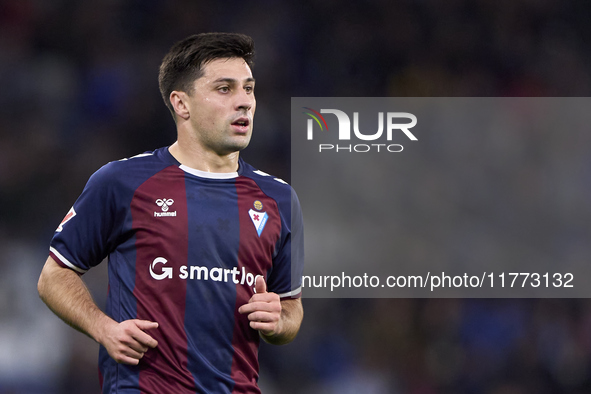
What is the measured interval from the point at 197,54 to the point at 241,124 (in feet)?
1.18

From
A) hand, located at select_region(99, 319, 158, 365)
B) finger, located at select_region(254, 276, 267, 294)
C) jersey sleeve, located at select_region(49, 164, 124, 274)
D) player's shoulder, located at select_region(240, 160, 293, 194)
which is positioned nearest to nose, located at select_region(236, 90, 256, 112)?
player's shoulder, located at select_region(240, 160, 293, 194)

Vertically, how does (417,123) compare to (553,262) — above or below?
above

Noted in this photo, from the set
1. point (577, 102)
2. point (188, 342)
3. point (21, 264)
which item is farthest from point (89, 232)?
point (577, 102)

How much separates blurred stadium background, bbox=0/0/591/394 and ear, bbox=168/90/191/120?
2.75m

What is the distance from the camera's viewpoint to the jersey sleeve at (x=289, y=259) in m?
3.16

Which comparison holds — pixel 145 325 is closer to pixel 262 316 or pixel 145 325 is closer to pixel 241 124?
pixel 262 316

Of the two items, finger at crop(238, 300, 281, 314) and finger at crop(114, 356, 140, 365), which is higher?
finger at crop(238, 300, 281, 314)

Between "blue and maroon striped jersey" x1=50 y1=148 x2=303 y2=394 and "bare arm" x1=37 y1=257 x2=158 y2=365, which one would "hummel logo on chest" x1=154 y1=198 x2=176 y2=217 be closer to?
"blue and maroon striped jersey" x1=50 y1=148 x2=303 y2=394

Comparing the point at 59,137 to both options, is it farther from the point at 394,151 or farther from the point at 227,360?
the point at 227,360

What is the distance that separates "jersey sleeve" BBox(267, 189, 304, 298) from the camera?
316 centimetres

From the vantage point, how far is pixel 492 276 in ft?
18.1

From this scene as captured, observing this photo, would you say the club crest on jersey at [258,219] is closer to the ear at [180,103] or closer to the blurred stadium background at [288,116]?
the ear at [180,103]

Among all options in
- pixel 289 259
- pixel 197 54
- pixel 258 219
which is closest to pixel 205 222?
pixel 258 219

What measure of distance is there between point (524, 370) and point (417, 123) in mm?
2154
